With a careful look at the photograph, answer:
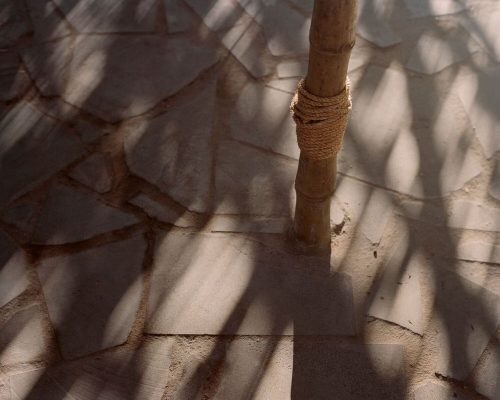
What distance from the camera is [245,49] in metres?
3.00

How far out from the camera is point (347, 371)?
1930 mm

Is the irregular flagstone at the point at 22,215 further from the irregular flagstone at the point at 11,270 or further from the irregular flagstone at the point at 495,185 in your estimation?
the irregular flagstone at the point at 495,185

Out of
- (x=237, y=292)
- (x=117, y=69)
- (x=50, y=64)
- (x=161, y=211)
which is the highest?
(x=117, y=69)

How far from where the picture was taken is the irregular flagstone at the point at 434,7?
3.17 m

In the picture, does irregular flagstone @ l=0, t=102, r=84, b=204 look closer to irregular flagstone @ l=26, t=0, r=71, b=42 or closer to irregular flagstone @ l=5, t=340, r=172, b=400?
irregular flagstone @ l=26, t=0, r=71, b=42

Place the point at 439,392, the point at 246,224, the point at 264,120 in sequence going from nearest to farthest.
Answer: the point at 439,392
the point at 246,224
the point at 264,120

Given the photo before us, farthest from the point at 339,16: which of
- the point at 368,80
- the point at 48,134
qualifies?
the point at 48,134

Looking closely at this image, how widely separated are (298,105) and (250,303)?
2.60 feet

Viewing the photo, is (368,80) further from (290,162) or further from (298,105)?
(298,105)

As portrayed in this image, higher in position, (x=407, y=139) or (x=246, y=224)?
(x=407, y=139)

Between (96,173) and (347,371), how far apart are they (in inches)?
54.2

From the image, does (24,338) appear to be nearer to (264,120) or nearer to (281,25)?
(264,120)

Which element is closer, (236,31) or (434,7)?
(236,31)

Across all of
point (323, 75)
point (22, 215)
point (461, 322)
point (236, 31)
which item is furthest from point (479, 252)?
point (22, 215)
